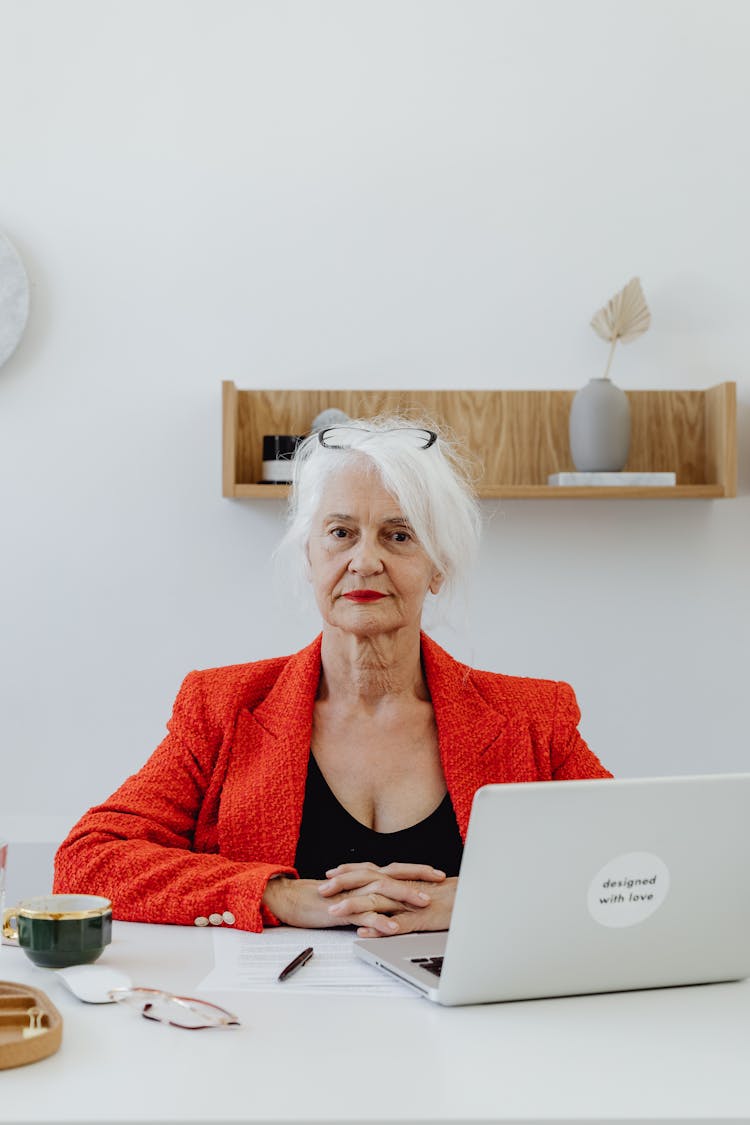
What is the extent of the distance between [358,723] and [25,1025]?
3.18 ft

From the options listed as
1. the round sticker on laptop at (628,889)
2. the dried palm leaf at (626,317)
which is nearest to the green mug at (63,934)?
the round sticker on laptop at (628,889)

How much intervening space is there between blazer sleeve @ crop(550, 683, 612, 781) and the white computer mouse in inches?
34.8

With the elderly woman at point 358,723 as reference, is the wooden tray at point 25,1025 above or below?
below

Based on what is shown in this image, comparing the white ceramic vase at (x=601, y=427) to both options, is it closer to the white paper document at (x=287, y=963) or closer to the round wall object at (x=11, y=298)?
the round wall object at (x=11, y=298)

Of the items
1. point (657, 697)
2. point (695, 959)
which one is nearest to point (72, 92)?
point (657, 697)

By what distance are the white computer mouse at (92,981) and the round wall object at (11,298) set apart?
181 cm

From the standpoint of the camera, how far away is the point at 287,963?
1.33 meters

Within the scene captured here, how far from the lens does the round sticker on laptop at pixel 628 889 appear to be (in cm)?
117

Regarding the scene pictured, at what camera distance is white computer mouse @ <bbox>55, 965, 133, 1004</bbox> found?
1.16m

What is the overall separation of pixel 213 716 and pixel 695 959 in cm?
88

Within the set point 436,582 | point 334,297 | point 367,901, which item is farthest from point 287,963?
point 334,297

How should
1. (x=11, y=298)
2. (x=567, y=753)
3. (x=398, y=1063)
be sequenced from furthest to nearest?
(x=11, y=298) → (x=567, y=753) → (x=398, y=1063)

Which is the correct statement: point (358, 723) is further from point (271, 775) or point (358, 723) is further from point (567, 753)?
point (567, 753)

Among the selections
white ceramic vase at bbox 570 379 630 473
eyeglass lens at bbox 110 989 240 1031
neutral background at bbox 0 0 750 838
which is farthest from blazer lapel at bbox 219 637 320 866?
white ceramic vase at bbox 570 379 630 473
